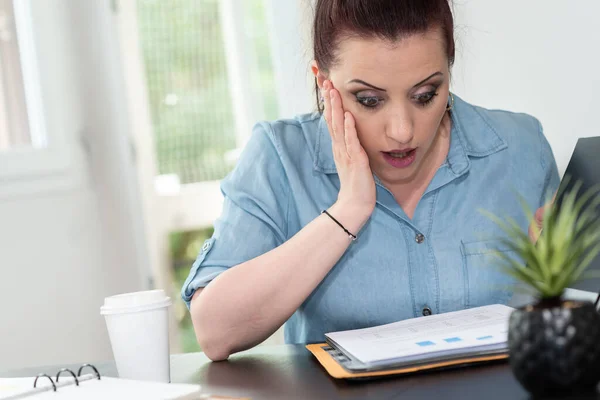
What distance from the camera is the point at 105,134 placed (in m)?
3.80

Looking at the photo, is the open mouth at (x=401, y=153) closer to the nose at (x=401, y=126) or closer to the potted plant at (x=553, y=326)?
the nose at (x=401, y=126)

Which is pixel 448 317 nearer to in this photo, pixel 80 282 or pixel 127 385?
pixel 127 385

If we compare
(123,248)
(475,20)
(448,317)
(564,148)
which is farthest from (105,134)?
(448,317)

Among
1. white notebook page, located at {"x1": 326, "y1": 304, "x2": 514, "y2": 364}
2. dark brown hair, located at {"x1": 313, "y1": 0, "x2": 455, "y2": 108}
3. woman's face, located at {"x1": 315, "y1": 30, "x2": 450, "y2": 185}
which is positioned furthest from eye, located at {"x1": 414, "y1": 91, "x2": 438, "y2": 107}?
white notebook page, located at {"x1": 326, "y1": 304, "x2": 514, "y2": 364}

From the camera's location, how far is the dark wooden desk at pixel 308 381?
0.89 metres

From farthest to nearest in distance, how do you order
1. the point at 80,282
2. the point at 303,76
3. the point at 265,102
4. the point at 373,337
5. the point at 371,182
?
the point at 265,102 → the point at 80,282 → the point at 303,76 → the point at 371,182 → the point at 373,337

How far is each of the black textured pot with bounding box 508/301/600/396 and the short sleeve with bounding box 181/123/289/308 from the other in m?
0.75

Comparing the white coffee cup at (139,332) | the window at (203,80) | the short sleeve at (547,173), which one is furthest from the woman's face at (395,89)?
the window at (203,80)

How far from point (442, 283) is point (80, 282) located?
95.7 inches

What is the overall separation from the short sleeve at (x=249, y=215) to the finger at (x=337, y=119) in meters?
0.14

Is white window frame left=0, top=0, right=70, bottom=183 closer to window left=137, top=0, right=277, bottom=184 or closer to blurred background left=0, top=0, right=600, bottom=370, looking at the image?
blurred background left=0, top=0, right=600, bottom=370

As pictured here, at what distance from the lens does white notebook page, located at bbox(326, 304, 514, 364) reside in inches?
39.4

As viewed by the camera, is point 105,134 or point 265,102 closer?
point 105,134

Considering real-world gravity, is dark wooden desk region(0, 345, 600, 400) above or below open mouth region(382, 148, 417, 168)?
below
